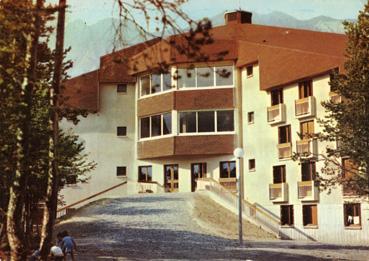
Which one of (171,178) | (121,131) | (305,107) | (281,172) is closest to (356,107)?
(305,107)

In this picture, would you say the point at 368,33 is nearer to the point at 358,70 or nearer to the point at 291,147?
the point at 358,70

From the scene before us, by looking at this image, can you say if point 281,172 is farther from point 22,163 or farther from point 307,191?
point 22,163

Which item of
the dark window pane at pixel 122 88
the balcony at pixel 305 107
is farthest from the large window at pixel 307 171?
the dark window pane at pixel 122 88

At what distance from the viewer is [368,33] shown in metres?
27.6

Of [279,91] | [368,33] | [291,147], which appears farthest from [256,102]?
[368,33]

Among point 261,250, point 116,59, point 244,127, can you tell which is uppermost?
point 244,127

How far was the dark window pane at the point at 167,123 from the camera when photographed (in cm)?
4513

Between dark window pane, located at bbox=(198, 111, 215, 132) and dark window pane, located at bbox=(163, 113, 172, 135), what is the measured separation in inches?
88.6

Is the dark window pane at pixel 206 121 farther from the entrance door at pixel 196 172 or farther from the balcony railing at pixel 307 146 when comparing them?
the balcony railing at pixel 307 146

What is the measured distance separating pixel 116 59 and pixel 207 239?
73.0ft

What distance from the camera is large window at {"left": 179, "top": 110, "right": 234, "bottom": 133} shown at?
1735 inches

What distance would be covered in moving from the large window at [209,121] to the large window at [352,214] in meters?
11.1

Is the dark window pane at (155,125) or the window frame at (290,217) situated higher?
the dark window pane at (155,125)

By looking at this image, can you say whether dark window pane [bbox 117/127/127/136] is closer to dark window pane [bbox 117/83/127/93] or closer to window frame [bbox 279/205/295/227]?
dark window pane [bbox 117/83/127/93]
